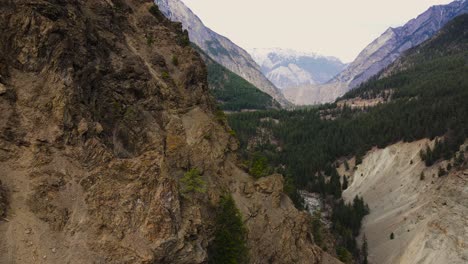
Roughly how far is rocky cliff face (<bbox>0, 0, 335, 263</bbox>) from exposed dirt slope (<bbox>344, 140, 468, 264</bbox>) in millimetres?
34948

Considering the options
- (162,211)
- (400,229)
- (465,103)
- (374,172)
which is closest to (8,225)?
(162,211)

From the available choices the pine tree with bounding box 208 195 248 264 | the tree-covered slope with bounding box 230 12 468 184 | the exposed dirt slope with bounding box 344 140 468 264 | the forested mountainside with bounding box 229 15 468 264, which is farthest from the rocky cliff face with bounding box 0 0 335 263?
the tree-covered slope with bounding box 230 12 468 184

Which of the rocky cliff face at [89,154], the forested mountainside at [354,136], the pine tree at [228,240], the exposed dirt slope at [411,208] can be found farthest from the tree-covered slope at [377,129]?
the rocky cliff face at [89,154]

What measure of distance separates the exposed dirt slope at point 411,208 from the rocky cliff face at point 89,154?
3495 centimetres

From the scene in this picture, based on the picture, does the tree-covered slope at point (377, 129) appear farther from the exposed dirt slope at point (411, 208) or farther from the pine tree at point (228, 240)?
the pine tree at point (228, 240)

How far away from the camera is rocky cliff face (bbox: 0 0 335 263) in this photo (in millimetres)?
26406

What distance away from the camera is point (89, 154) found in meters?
30.8

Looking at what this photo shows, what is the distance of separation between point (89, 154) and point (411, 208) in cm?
7798

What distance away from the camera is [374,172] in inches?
4783

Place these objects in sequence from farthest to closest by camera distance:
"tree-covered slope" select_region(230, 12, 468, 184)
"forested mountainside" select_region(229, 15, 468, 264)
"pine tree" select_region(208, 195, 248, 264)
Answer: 1. "tree-covered slope" select_region(230, 12, 468, 184)
2. "forested mountainside" select_region(229, 15, 468, 264)
3. "pine tree" select_region(208, 195, 248, 264)

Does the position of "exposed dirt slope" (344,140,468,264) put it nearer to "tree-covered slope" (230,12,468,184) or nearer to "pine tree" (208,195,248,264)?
"tree-covered slope" (230,12,468,184)

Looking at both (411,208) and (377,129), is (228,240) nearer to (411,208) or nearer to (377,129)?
(411,208)

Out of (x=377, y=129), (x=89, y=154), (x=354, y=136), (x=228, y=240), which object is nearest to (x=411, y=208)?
(x=228, y=240)

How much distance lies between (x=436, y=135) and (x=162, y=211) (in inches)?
4220
